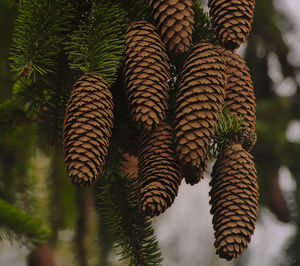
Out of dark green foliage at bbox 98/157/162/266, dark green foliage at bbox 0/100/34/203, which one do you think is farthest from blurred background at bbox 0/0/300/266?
dark green foliage at bbox 98/157/162/266

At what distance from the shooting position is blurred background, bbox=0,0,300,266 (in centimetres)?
176

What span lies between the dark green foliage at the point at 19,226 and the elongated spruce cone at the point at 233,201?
47 cm

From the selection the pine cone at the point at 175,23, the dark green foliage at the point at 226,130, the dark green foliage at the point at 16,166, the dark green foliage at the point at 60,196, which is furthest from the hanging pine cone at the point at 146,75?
the dark green foliage at the point at 60,196

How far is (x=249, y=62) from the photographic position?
105 inches

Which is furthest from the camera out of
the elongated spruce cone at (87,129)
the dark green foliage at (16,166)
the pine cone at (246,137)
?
the dark green foliage at (16,166)

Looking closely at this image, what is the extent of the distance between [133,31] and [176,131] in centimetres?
25

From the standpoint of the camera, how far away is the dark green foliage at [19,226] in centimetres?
111

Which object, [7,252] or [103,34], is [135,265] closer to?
[103,34]

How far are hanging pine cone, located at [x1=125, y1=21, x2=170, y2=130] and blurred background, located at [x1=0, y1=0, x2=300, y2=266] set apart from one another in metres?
0.56

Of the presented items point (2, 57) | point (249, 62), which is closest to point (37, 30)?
point (2, 57)

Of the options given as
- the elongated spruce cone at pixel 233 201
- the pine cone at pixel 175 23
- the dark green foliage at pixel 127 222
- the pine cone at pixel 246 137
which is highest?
the pine cone at pixel 175 23

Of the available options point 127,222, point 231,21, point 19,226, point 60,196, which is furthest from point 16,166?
point 231,21

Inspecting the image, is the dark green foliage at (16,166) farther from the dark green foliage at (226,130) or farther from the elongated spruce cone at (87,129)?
the dark green foliage at (226,130)

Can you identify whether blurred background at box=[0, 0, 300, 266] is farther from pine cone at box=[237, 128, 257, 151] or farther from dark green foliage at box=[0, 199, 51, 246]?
pine cone at box=[237, 128, 257, 151]
